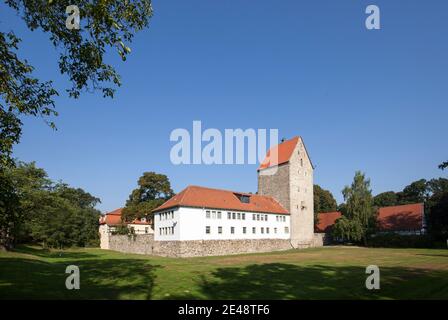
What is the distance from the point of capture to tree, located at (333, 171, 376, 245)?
178 feet

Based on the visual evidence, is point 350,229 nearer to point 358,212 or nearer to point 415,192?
point 358,212

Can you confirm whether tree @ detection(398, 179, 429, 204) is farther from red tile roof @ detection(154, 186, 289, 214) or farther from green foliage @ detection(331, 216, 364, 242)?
red tile roof @ detection(154, 186, 289, 214)

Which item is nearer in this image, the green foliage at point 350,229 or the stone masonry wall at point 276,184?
the green foliage at point 350,229

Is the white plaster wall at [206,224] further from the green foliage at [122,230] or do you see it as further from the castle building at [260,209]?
the green foliage at [122,230]

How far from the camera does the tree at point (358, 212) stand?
5428cm

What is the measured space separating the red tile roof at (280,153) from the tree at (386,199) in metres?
53.2

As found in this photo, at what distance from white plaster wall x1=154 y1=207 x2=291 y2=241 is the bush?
14.8 meters

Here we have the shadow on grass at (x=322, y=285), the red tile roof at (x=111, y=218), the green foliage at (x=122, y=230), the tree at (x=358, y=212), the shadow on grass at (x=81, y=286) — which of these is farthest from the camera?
the red tile roof at (x=111, y=218)

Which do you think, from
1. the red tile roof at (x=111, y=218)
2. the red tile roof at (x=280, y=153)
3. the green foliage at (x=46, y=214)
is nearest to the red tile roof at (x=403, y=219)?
the red tile roof at (x=280, y=153)

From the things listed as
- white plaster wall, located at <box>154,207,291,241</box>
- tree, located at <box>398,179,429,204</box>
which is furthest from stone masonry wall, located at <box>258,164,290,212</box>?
tree, located at <box>398,179,429,204</box>

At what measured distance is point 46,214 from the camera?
136 ft

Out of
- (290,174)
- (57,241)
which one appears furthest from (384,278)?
(57,241)
